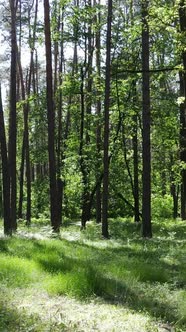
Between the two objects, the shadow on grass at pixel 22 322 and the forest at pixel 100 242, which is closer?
the shadow on grass at pixel 22 322

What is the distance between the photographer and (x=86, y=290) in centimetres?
627

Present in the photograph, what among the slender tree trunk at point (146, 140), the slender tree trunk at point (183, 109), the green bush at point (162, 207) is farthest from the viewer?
the green bush at point (162, 207)

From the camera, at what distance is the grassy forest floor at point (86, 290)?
16.1 ft

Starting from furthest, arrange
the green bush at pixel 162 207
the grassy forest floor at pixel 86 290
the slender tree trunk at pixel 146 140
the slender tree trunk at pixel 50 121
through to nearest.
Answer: the green bush at pixel 162 207 < the slender tree trunk at pixel 50 121 < the slender tree trunk at pixel 146 140 < the grassy forest floor at pixel 86 290

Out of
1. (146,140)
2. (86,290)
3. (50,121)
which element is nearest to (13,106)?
(50,121)

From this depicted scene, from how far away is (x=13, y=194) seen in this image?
1720 centimetres

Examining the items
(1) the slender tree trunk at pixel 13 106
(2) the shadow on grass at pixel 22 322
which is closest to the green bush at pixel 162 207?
(1) the slender tree trunk at pixel 13 106

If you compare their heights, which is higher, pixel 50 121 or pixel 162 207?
pixel 50 121

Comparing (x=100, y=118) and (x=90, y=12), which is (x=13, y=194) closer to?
(x=100, y=118)

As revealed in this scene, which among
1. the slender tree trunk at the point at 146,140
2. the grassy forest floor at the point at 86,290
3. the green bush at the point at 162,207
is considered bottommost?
Result: the green bush at the point at 162,207

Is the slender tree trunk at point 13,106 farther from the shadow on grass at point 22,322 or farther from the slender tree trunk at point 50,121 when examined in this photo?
the shadow on grass at point 22,322

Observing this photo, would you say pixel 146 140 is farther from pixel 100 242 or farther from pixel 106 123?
pixel 100 242

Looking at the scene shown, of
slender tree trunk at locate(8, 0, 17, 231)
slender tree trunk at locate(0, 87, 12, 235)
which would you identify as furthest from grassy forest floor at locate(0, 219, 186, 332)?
slender tree trunk at locate(8, 0, 17, 231)

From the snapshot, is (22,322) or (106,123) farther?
(106,123)
